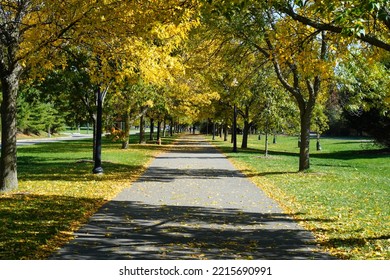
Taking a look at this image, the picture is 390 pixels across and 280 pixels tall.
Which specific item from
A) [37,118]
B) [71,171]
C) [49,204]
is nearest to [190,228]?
[49,204]

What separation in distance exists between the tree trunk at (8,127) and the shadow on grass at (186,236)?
3.67 metres

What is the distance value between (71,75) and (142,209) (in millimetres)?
6891

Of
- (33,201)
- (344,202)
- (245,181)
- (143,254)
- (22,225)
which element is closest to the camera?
(143,254)

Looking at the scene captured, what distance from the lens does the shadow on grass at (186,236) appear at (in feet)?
20.6

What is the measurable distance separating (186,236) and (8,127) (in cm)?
680

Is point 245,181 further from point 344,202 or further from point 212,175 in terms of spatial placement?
point 344,202

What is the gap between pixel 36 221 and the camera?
27.4ft

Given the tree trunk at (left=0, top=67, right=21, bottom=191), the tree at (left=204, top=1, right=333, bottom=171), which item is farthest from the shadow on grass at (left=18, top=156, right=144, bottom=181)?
the tree at (left=204, top=1, right=333, bottom=171)

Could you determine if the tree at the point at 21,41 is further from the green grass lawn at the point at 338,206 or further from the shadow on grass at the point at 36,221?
the green grass lawn at the point at 338,206

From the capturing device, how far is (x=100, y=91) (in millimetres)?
16094

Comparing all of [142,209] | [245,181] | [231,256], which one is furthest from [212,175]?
[231,256]

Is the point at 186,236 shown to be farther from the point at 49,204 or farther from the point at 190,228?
the point at 49,204

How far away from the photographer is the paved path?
633 centimetres

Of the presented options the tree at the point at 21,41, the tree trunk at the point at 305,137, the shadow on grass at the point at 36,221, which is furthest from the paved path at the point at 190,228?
the tree trunk at the point at 305,137
